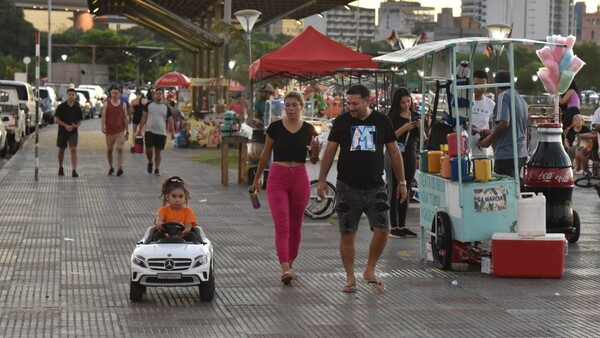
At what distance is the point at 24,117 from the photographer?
3812cm

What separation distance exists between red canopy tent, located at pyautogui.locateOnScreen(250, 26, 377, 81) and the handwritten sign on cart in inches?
444

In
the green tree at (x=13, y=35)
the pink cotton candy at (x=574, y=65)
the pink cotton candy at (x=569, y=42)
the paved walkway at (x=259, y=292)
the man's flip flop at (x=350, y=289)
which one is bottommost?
the paved walkway at (x=259, y=292)

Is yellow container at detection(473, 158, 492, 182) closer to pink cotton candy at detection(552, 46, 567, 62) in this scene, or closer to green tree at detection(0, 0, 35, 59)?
pink cotton candy at detection(552, 46, 567, 62)

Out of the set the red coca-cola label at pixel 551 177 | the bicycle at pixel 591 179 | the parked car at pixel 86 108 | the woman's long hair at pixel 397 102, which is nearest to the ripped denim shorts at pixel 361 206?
the red coca-cola label at pixel 551 177

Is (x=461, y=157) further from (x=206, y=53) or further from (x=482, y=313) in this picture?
(x=206, y=53)

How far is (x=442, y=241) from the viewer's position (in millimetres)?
12141

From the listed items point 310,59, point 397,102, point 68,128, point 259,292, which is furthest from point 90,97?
point 259,292

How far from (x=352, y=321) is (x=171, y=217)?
6.27ft

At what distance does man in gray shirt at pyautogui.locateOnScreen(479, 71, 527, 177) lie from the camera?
511 inches

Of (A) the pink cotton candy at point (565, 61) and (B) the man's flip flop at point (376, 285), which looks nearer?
(B) the man's flip flop at point (376, 285)

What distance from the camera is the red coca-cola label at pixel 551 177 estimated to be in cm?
1355

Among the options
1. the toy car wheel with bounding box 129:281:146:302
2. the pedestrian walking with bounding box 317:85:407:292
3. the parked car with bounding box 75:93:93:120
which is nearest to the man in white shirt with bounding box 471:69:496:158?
the pedestrian walking with bounding box 317:85:407:292

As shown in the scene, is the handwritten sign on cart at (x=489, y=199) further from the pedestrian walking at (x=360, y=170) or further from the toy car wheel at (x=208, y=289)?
the toy car wheel at (x=208, y=289)

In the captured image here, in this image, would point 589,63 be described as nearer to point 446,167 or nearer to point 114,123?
point 114,123
